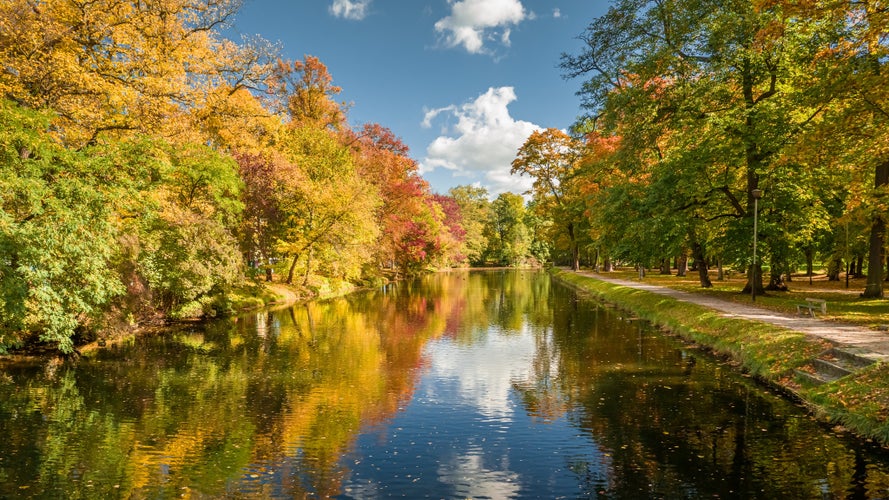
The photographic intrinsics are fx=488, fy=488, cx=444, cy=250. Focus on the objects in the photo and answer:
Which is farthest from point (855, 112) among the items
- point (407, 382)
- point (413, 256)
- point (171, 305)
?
point (413, 256)

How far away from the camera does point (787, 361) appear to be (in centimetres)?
1366

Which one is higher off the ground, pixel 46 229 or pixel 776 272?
pixel 46 229

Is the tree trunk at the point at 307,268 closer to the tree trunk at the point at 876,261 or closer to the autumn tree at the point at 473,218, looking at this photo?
the tree trunk at the point at 876,261

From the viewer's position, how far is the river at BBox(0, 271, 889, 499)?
835cm

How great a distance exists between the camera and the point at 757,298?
24797 mm

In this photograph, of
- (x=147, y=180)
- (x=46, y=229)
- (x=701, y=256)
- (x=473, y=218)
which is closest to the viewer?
(x=46, y=229)

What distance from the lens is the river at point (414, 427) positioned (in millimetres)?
8352

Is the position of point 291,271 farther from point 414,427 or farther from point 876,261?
point 876,261

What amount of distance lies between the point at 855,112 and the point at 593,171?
28891 millimetres

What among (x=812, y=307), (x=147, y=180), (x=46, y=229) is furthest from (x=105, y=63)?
(x=812, y=307)

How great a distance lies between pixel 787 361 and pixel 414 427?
10.6 m

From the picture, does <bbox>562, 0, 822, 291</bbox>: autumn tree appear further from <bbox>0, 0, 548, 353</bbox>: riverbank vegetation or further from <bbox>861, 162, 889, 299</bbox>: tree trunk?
<bbox>0, 0, 548, 353</bbox>: riverbank vegetation

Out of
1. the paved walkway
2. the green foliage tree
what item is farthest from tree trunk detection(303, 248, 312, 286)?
the paved walkway

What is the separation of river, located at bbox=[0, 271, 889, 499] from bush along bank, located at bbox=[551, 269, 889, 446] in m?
0.47
